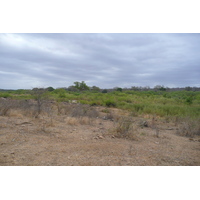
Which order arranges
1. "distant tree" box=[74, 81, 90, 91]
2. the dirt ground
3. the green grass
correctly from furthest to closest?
"distant tree" box=[74, 81, 90, 91], the green grass, the dirt ground

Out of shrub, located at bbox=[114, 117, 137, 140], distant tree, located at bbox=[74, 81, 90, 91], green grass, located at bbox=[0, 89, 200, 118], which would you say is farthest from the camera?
distant tree, located at bbox=[74, 81, 90, 91]

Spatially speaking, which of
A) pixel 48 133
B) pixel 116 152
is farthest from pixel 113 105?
pixel 116 152

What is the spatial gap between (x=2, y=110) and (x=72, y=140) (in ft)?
16.9

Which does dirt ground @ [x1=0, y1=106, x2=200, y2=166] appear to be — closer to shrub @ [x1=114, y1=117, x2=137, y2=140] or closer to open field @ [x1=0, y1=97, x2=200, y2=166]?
open field @ [x1=0, y1=97, x2=200, y2=166]

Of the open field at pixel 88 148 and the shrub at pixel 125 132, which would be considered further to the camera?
the shrub at pixel 125 132

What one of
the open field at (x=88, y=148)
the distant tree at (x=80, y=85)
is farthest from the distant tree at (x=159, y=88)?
the open field at (x=88, y=148)

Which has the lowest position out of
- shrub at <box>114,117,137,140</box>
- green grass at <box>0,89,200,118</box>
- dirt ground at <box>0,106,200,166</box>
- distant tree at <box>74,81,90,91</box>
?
dirt ground at <box>0,106,200,166</box>

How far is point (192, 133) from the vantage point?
21.8ft

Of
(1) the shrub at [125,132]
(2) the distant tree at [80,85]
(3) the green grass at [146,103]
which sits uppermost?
(2) the distant tree at [80,85]

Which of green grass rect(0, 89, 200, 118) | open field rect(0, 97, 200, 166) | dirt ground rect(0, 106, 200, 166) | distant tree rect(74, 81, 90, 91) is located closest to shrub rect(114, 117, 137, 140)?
open field rect(0, 97, 200, 166)

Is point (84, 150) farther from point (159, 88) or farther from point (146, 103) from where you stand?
point (159, 88)

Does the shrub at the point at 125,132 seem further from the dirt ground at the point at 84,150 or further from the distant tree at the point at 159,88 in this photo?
the distant tree at the point at 159,88

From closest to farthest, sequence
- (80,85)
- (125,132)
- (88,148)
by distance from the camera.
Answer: (88,148) < (125,132) < (80,85)

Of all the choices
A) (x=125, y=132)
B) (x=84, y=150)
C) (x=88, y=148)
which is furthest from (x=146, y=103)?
(x=84, y=150)
